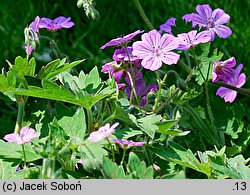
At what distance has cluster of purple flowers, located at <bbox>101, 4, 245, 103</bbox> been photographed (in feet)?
5.86

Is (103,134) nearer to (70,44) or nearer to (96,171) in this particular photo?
(96,171)

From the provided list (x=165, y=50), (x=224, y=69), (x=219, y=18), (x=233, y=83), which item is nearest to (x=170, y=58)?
(x=165, y=50)

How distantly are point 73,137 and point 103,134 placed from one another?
0.08m

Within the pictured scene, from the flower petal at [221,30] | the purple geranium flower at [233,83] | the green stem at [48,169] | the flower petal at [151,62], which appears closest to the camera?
the green stem at [48,169]

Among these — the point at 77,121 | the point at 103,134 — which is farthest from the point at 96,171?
the point at 77,121

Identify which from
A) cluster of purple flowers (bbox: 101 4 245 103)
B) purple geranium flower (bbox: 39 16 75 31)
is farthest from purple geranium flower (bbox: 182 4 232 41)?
purple geranium flower (bbox: 39 16 75 31)

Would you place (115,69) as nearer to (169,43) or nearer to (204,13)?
(169,43)

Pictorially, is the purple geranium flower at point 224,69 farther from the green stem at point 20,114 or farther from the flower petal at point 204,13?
the green stem at point 20,114

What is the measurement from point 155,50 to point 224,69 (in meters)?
0.29

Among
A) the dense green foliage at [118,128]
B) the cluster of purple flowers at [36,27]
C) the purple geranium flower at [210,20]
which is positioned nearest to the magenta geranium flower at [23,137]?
the dense green foliage at [118,128]

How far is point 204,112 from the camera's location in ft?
6.81

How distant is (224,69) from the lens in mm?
1974

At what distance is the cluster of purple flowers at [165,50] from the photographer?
1.79 metres

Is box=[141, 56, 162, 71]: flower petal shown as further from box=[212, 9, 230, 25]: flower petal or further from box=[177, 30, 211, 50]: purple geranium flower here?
box=[212, 9, 230, 25]: flower petal
